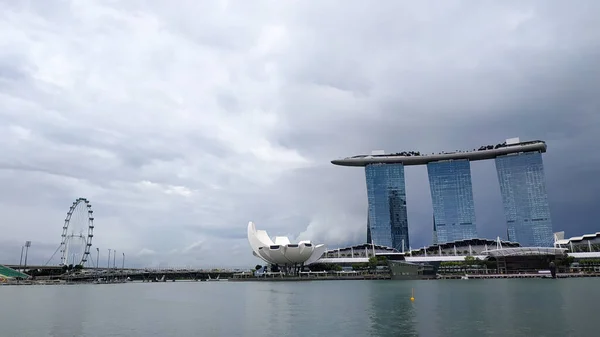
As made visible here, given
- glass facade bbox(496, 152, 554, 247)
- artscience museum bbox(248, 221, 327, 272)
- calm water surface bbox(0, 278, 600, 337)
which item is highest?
glass facade bbox(496, 152, 554, 247)

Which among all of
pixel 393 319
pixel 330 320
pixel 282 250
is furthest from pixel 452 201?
pixel 330 320

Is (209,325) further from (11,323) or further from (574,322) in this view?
(574,322)

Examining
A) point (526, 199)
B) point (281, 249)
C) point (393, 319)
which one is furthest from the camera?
point (526, 199)

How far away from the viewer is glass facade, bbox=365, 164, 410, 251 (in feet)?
566

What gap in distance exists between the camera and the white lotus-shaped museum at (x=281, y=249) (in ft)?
419

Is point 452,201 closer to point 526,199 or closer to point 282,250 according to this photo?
point 526,199

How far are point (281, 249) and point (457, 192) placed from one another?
7829 cm

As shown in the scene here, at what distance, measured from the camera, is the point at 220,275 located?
181250mm

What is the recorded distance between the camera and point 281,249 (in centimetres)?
12762

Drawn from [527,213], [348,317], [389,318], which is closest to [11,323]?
[348,317]

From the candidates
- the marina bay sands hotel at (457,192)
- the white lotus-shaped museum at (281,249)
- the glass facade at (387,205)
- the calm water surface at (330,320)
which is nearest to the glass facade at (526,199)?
the marina bay sands hotel at (457,192)

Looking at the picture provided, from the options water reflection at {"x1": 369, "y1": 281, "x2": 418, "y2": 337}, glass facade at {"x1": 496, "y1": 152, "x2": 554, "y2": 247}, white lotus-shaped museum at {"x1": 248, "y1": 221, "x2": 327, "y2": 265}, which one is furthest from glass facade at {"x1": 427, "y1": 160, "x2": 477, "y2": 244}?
water reflection at {"x1": 369, "y1": 281, "x2": 418, "y2": 337}

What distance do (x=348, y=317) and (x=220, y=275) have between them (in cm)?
15750

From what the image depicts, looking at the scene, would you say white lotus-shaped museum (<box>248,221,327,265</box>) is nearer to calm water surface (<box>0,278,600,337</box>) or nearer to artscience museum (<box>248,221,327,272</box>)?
artscience museum (<box>248,221,327,272</box>)
